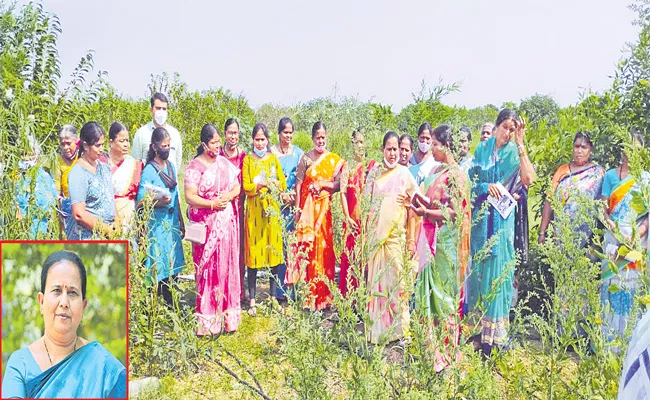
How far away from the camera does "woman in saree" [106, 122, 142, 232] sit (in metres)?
4.78

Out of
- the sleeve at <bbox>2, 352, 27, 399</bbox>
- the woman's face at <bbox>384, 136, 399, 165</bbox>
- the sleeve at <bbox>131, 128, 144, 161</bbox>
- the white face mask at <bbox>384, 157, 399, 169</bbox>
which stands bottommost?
the sleeve at <bbox>2, 352, 27, 399</bbox>

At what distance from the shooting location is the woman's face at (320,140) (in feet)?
18.7

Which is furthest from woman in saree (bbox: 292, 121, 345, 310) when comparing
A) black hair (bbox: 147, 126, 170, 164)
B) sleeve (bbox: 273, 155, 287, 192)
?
black hair (bbox: 147, 126, 170, 164)

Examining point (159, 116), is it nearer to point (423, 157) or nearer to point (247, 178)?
point (247, 178)

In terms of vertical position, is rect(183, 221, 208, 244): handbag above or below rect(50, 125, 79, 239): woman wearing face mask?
below

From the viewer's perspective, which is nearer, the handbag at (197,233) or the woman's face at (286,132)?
the handbag at (197,233)

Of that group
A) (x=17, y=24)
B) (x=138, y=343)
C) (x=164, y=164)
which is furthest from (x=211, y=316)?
(x=17, y=24)

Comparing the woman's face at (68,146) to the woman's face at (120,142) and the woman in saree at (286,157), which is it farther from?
the woman in saree at (286,157)

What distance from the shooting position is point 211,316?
4.96 m

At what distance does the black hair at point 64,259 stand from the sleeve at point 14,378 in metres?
0.30

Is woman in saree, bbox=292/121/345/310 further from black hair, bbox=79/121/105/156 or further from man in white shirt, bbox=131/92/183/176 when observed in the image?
black hair, bbox=79/121/105/156

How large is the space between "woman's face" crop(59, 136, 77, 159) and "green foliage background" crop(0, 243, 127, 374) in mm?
1971

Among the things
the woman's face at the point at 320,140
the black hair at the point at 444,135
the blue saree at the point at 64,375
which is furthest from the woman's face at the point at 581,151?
the blue saree at the point at 64,375

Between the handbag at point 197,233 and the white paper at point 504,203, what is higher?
the white paper at point 504,203
